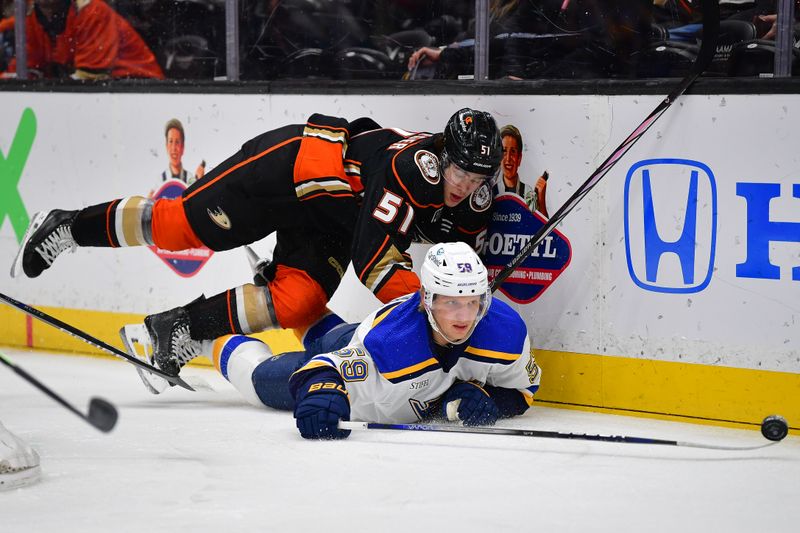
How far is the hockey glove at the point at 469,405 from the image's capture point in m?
3.44

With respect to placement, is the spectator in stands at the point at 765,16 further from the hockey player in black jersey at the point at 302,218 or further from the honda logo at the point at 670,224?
the hockey player in black jersey at the point at 302,218

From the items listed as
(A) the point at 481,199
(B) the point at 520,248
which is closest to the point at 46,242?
(A) the point at 481,199

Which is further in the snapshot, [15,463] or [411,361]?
[411,361]

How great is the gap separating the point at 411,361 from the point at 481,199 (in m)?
0.76

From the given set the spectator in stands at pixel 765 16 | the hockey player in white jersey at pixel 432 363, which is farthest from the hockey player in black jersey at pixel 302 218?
the spectator in stands at pixel 765 16

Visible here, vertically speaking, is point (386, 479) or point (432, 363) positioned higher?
point (432, 363)

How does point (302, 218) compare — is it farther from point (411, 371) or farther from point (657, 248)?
point (657, 248)

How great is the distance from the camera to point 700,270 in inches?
143

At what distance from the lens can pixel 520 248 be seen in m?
3.97

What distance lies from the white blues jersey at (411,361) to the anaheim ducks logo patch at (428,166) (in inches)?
16.3

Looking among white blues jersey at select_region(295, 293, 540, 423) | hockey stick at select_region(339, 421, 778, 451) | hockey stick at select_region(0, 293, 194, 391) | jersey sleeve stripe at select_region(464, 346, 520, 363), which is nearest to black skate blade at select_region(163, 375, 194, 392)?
hockey stick at select_region(0, 293, 194, 391)

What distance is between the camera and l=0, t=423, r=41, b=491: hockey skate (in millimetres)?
2881

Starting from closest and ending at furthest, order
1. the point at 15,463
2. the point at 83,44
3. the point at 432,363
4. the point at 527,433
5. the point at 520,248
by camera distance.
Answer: the point at 15,463 → the point at 527,433 → the point at 432,363 → the point at 520,248 → the point at 83,44

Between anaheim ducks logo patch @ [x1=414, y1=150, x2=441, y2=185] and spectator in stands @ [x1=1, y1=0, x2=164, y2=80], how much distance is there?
1.60 meters
